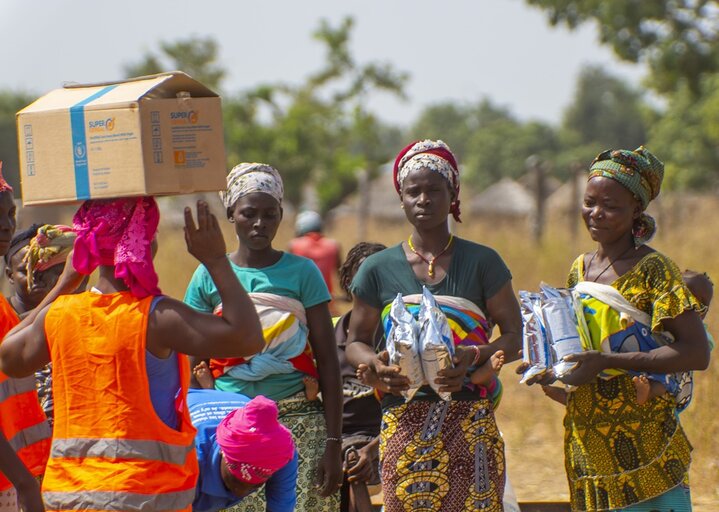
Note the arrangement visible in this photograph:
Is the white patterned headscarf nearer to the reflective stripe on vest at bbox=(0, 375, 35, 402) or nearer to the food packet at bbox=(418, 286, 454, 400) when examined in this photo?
the food packet at bbox=(418, 286, 454, 400)

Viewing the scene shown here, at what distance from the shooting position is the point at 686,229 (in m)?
18.5

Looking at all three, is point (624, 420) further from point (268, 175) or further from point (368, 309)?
point (268, 175)

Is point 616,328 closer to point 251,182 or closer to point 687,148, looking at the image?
point 251,182

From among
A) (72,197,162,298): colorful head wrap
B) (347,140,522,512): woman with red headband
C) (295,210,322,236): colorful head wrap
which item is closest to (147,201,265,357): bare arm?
(72,197,162,298): colorful head wrap

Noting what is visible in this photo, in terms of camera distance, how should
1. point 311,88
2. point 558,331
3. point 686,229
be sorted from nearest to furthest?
1. point 558,331
2. point 686,229
3. point 311,88

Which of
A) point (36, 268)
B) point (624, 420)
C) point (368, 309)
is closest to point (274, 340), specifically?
point (368, 309)

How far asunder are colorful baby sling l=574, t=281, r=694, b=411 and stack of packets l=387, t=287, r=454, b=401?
51 centimetres

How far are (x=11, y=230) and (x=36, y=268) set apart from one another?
0.42 metres

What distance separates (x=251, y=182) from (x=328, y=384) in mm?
877

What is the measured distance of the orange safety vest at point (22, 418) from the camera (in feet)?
11.9

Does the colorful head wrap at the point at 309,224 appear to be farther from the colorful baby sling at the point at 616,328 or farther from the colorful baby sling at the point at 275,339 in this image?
the colorful baby sling at the point at 616,328

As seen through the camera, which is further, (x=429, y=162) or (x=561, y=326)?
(x=429, y=162)

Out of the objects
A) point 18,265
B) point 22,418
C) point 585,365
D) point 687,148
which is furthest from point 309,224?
point 687,148

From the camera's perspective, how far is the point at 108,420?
2.99m
